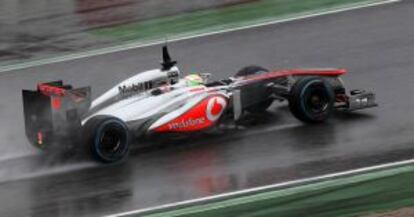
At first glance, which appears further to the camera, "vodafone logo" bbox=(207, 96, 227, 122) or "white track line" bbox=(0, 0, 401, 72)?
"white track line" bbox=(0, 0, 401, 72)

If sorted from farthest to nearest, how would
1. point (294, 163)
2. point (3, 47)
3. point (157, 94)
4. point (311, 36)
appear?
1. point (3, 47)
2. point (311, 36)
3. point (157, 94)
4. point (294, 163)

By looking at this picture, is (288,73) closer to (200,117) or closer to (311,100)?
(311,100)

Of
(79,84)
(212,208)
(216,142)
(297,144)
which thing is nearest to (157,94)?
(216,142)

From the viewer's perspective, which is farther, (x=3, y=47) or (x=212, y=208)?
(x=3, y=47)

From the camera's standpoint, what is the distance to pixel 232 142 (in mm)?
11664

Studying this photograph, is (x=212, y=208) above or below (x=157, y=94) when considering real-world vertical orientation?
below

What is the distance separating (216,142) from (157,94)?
840mm

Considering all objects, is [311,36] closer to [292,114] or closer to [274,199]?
[292,114]

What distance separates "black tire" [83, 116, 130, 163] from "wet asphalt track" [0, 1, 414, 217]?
5.3 inches

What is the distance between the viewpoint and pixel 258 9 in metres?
17.7

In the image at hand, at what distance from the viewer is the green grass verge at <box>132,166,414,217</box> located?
29.8 ft

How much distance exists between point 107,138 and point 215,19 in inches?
271

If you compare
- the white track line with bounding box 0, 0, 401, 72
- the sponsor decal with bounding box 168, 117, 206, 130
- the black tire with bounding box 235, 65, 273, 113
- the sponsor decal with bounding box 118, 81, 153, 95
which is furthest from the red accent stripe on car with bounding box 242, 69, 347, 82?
the white track line with bounding box 0, 0, 401, 72

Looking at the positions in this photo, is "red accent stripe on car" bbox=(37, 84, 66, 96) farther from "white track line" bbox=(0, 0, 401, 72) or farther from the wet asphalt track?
"white track line" bbox=(0, 0, 401, 72)
